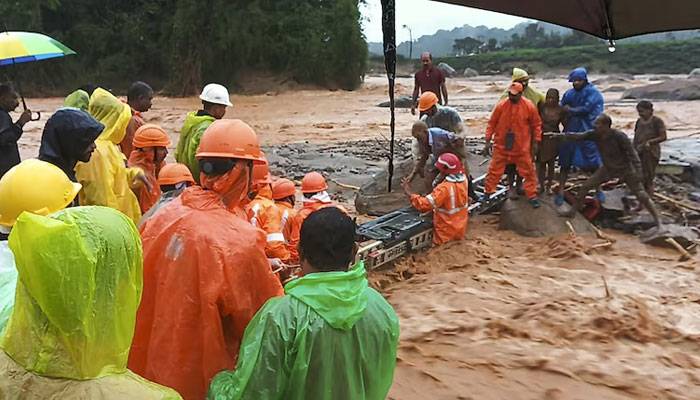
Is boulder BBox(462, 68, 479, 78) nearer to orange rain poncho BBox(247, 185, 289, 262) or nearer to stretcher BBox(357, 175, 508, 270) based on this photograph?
stretcher BBox(357, 175, 508, 270)

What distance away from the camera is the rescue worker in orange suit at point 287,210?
5.16 metres

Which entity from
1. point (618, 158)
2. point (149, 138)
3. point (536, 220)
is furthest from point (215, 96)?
point (618, 158)

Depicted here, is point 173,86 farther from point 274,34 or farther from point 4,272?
point 4,272

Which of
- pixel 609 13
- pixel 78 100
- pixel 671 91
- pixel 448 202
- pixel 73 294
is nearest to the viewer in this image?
pixel 73 294

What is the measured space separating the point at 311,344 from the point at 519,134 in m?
6.68

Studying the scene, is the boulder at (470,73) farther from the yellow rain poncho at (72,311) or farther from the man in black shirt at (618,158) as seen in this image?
the yellow rain poncho at (72,311)

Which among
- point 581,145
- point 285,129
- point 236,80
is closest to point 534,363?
point 581,145

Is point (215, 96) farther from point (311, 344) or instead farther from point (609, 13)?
point (311, 344)

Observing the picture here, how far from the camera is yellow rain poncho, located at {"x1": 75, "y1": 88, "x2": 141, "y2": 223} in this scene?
4.32 meters

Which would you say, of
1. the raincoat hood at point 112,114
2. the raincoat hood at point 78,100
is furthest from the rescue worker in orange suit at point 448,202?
the raincoat hood at point 78,100

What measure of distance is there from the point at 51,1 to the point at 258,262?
31145 mm

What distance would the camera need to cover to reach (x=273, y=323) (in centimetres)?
196

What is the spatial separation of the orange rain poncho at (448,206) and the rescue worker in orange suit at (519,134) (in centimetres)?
130

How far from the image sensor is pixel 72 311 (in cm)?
147
